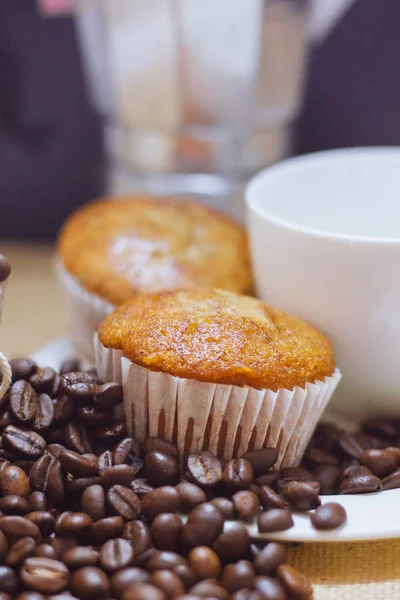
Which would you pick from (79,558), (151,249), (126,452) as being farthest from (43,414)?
(151,249)

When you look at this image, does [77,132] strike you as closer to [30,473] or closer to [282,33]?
[282,33]

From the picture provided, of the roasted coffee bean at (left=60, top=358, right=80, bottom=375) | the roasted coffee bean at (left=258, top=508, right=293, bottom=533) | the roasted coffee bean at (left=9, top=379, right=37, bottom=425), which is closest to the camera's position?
the roasted coffee bean at (left=258, top=508, right=293, bottom=533)

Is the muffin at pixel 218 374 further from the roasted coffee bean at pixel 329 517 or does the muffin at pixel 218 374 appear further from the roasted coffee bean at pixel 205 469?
the roasted coffee bean at pixel 329 517

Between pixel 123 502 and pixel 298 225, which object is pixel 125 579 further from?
pixel 298 225

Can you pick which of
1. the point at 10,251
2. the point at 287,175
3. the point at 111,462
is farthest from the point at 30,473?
the point at 10,251

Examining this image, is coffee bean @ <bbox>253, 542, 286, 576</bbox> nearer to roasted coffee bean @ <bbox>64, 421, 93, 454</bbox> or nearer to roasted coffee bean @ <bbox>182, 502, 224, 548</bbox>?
roasted coffee bean @ <bbox>182, 502, 224, 548</bbox>

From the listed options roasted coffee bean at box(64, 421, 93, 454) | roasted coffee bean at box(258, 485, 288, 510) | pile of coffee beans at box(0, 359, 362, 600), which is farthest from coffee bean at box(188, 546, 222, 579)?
roasted coffee bean at box(64, 421, 93, 454)
